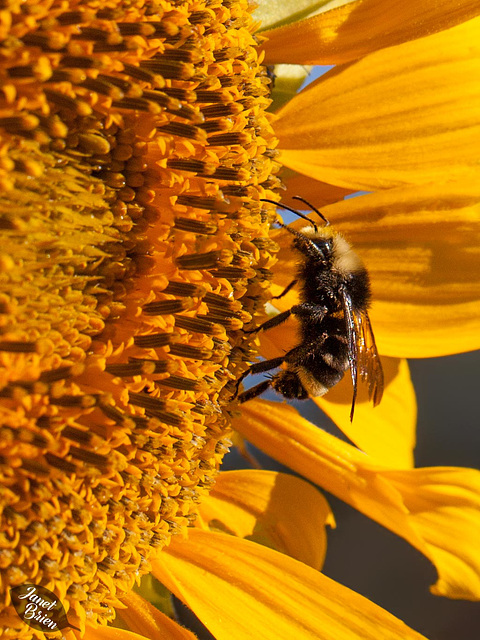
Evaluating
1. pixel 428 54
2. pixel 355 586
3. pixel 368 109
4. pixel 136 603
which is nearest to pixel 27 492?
pixel 136 603

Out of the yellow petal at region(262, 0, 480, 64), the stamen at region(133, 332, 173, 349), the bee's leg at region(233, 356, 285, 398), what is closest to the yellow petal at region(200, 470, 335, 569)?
the bee's leg at region(233, 356, 285, 398)

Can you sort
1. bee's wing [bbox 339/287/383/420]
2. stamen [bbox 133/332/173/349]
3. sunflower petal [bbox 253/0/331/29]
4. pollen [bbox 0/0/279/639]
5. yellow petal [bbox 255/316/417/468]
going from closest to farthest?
pollen [bbox 0/0/279/639] < stamen [bbox 133/332/173/349] < bee's wing [bbox 339/287/383/420] < sunflower petal [bbox 253/0/331/29] < yellow petal [bbox 255/316/417/468]

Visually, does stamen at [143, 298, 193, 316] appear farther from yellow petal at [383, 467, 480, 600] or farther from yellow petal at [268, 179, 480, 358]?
yellow petal at [383, 467, 480, 600]

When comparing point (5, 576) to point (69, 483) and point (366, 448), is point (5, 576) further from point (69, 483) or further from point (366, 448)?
point (366, 448)

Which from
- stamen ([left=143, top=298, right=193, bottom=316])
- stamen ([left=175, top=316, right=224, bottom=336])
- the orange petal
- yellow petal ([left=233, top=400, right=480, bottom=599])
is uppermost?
stamen ([left=143, top=298, right=193, bottom=316])

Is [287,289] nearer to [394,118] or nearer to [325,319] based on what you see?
[325,319]

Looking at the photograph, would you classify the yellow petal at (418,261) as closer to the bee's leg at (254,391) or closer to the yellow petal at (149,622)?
the bee's leg at (254,391)
